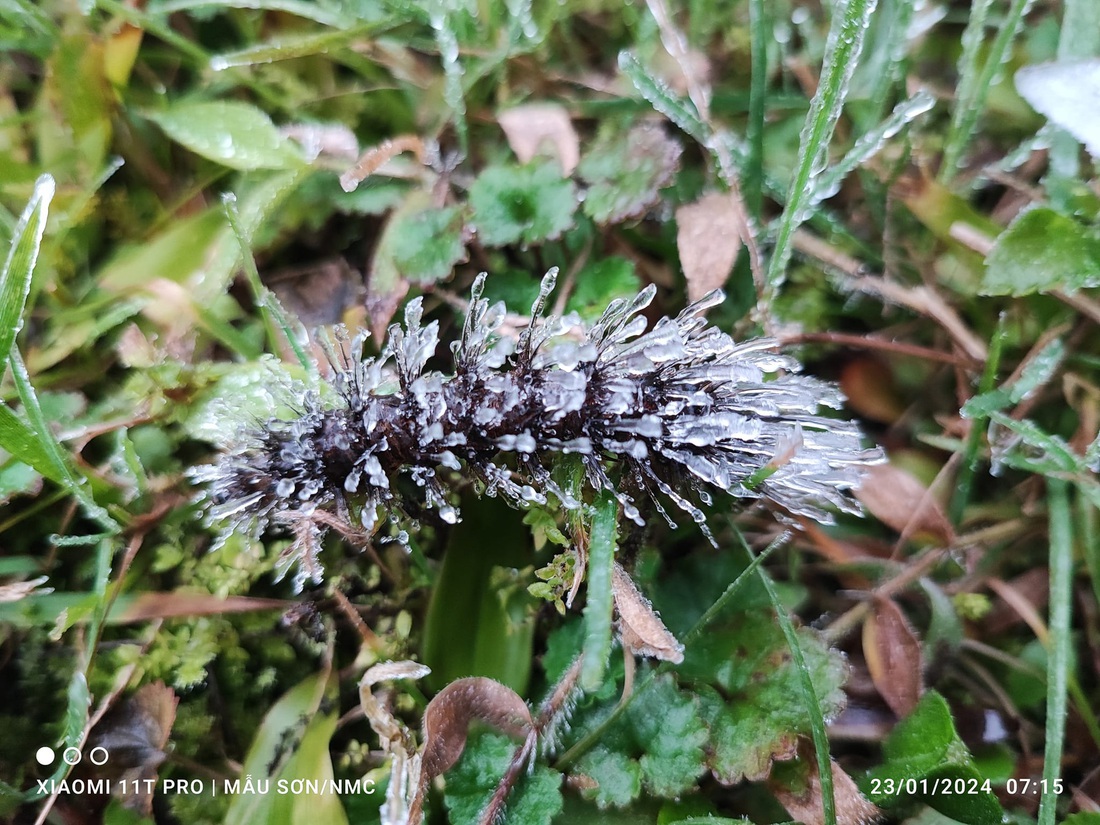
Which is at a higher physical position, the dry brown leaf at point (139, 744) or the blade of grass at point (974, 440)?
the blade of grass at point (974, 440)

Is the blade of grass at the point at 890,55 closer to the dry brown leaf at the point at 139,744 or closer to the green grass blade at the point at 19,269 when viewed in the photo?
the green grass blade at the point at 19,269

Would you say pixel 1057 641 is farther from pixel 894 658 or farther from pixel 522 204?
pixel 522 204

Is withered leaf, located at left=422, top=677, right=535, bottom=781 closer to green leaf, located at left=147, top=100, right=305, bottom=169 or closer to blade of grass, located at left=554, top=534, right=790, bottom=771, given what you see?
blade of grass, located at left=554, top=534, right=790, bottom=771

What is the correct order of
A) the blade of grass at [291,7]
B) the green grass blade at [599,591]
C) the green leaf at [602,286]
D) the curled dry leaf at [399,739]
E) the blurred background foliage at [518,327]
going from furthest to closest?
the blade of grass at [291,7] → the green leaf at [602,286] → the blurred background foliage at [518,327] → the curled dry leaf at [399,739] → the green grass blade at [599,591]

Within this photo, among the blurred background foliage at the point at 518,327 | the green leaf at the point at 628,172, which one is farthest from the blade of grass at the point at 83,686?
the green leaf at the point at 628,172

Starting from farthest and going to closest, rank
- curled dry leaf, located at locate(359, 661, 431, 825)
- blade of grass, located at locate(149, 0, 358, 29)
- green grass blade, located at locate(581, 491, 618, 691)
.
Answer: blade of grass, located at locate(149, 0, 358, 29) → curled dry leaf, located at locate(359, 661, 431, 825) → green grass blade, located at locate(581, 491, 618, 691)

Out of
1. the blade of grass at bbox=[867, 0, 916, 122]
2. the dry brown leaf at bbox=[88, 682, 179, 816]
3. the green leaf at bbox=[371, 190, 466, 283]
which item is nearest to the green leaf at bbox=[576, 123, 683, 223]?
the green leaf at bbox=[371, 190, 466, 283]

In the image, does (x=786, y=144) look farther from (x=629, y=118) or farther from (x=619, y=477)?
(x=619, y=477)
